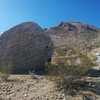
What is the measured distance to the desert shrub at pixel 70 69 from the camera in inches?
450

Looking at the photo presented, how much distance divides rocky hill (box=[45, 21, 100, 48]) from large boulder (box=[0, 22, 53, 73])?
108 feet

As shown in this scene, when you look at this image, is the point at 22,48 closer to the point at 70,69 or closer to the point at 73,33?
the point at 70,69

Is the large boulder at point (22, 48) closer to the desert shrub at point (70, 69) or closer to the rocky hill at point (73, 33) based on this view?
the desert shrub at point (70, 69)

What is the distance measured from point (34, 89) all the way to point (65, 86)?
132 cm

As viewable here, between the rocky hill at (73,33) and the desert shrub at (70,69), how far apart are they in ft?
119

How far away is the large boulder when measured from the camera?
14766mm

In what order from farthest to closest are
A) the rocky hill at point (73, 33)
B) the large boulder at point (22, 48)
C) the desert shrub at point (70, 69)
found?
the rocky hill at point (73, 33) < the large boulder at point (22, 48) < the desert shrub at point (70, 69)

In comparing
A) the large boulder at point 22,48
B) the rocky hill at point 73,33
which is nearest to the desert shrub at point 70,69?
the large boulder at point 22,48

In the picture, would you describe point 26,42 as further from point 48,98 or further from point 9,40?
point 48,98

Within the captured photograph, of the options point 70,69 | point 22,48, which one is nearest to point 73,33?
point 22,48

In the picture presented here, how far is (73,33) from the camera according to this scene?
183 feet

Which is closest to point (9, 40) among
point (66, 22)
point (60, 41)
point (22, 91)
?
point (22, 91)

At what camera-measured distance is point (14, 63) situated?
48.3ft

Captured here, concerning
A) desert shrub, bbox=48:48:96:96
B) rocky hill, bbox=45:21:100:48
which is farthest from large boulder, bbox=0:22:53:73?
rocky hill, bbox=45:21:100:48
